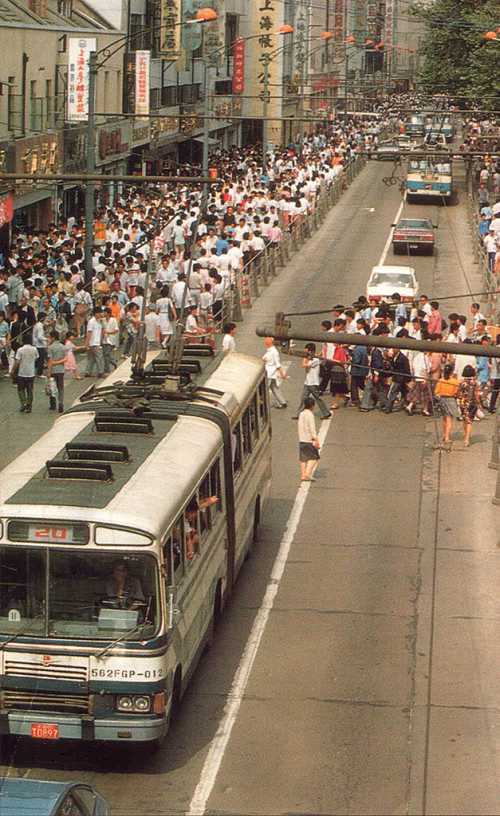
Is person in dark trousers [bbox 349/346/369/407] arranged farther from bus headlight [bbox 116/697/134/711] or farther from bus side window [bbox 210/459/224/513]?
bus headlight [bbox 116/697/134/711]

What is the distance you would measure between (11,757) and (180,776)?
59.5 inches

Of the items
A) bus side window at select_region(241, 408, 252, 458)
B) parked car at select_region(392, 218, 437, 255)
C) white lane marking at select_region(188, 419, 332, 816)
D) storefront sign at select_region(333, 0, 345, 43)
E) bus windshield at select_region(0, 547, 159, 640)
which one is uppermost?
storefront sign at select_region(333, 0, 345, 43)

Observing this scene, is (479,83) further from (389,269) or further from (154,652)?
(154,652)

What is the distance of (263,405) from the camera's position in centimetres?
2244

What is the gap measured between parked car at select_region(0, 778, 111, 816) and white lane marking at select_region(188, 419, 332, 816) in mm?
2954

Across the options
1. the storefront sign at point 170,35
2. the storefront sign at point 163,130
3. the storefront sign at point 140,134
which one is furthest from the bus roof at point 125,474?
the storefront sign at point 170,35

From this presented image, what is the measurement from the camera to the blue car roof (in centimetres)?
1027

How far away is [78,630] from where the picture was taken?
14.2 m

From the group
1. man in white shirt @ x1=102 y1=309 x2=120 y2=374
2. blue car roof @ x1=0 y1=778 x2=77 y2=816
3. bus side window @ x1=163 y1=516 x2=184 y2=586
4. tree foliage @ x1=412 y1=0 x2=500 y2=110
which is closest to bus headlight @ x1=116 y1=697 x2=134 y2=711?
bus side window @ x1=163 y1=516 x2=184 y2=586

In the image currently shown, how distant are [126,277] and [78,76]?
50.5 ft

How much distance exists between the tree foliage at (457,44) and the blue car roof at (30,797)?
58730 mm

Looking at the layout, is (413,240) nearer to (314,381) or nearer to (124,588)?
(314,381)

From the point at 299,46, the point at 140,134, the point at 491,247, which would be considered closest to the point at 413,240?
the point at 491,247

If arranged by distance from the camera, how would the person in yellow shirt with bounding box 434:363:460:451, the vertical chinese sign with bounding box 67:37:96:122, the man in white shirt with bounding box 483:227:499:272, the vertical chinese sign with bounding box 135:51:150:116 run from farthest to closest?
the vertical chinese sign with bounding box 135:51:150:116 → the vertical chinese sign with bounding box 67:37:96:122 → the man in white shirt with bounding box 483:227:499:272 → the person in yellow shirt with bounding box 434:363:460:451
